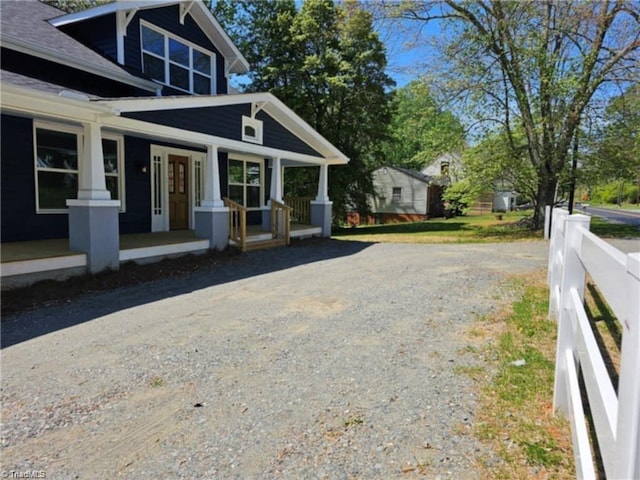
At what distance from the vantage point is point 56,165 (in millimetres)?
Result: 8672

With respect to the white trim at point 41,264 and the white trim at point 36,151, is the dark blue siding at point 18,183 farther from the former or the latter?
the white trim at point 41,264

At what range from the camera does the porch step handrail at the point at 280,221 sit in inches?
461

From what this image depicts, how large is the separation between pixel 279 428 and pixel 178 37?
11729mm

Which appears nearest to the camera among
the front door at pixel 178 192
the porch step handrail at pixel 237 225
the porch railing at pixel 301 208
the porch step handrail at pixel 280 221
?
the porch step handrail at pixel 237 225

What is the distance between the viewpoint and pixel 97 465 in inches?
90.6

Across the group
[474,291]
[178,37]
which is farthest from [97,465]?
[178,37]

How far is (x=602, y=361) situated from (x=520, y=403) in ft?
3.91

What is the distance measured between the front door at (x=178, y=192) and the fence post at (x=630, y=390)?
1153 centimetres

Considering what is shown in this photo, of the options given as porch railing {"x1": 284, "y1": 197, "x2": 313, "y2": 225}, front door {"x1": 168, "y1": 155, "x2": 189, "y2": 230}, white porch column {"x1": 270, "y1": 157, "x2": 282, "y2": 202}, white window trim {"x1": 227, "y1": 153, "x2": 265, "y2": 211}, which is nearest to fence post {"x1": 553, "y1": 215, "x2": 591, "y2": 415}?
white porch column {"x1": 270, "y1": 157, "x2": 282, "y2": 202}

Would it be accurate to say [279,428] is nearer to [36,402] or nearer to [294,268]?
[36,402]

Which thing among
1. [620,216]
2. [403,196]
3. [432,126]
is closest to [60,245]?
[432,126]

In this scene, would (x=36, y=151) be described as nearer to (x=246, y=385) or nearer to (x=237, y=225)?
(x=237, y=225)

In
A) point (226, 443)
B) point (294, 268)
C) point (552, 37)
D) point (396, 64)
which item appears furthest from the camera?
point (396, 64)

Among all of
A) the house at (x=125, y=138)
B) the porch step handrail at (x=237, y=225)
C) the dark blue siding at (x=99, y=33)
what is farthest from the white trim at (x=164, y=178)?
the dark blue siding at (x=99, y=33)
